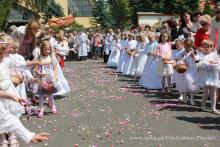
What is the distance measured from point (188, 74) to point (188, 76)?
1.8 inches

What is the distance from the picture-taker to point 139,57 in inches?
693

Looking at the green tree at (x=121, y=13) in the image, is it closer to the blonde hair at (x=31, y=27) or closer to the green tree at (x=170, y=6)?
the green tree at (x=170, y=6)

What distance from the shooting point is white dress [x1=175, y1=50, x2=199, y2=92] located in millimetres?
11336

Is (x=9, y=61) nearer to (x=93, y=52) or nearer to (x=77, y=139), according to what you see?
(x=77, y=139)

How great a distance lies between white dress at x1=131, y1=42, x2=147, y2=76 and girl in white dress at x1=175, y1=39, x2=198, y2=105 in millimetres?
5550

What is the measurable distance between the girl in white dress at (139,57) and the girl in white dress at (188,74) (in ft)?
17.5

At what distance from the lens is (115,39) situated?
26031 mm

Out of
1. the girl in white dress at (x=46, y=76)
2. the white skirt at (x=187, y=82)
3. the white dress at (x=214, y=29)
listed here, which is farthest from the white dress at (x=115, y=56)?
the girl in white dress at (x=46, y=76)

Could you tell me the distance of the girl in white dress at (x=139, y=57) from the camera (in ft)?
56.2

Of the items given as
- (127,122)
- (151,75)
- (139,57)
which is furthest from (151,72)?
(127,122)

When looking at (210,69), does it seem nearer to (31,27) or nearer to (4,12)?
(31,27)

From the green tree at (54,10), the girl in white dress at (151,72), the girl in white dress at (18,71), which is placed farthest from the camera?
the green tree at (54,10)

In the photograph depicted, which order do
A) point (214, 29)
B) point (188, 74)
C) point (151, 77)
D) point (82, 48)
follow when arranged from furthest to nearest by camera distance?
1. point (82, 48)
2. point (151, 77)
3. point (214, 29)
4. point (188, 74)

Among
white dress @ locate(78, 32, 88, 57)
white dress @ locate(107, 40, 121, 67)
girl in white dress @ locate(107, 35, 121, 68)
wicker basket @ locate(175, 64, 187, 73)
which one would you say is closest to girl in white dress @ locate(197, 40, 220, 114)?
wicker basket @ locate(175, 64, 187, 73)
